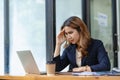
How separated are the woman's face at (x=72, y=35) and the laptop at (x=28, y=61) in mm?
513

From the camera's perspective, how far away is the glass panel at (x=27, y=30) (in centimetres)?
362

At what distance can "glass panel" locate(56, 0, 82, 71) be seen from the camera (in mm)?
4105

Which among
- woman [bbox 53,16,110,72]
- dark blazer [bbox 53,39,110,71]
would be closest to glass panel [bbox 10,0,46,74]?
dark blazer [bbox 53,39,110,71]

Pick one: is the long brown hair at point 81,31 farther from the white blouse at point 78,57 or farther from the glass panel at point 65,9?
the glass panel at point 65,9

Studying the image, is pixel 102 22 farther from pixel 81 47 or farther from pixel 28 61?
pixel 28 61

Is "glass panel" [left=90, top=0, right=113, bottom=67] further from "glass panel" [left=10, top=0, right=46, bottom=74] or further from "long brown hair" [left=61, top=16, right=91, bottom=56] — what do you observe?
"long brown hair" [left=61, top=16, right=91, bottom=56]

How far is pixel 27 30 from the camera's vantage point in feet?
12.5

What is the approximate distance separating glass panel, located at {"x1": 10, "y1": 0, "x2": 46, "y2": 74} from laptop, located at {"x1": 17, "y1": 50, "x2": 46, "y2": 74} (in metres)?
1.31

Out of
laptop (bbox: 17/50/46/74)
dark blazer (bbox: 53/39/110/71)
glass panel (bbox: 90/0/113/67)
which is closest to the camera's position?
laptop (bbox: 17/50/46/74)

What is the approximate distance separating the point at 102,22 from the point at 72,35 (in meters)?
2.63

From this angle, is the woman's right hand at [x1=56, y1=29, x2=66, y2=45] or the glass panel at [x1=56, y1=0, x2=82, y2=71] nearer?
the woman's right hand at [x1=56, y1=29, x2=66, y2=45]

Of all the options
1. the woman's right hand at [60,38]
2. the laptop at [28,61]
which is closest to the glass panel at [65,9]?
the woman's right hand at [60,38]

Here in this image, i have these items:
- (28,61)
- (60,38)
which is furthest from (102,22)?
(28,61)

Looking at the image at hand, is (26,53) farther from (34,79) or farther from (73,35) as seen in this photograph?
(73,35)
